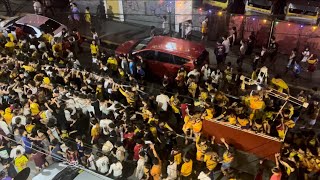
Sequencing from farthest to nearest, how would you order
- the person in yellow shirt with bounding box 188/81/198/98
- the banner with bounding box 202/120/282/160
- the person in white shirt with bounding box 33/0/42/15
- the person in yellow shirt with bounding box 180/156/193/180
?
the person in white shirt with bounding box 33/0/42/15, the person in yellow shirt with bounding box 188/81/198/98, the banner with bounding box 202/120/282/160, the person in yellow shirt with bounding box 180/156/193/180

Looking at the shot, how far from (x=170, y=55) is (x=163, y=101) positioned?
2.31 meters

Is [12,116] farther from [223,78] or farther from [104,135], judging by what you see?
[223,78]

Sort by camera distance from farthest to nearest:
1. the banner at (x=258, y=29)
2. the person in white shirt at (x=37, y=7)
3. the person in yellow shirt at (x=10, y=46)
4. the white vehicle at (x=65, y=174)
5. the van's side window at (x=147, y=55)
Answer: the person in white shirt at (x=37, y=7) → the banner at (x=258, y=29) → the person in yellow shirt at (x=10, y=46) → the van's side window at (x=147, y=55) → the white vehicle at (x=65, y=174)

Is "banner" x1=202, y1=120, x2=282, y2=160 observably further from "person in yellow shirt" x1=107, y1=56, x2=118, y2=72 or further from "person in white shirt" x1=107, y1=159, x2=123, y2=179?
"person in yellow shirt" x1=107, y1=56, x2=118, y2=72

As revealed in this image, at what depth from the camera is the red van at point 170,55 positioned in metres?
13.5

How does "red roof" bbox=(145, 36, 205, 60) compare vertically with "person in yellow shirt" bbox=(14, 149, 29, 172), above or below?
above

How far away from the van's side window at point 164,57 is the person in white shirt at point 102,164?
186 inches

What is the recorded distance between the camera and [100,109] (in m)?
11.7

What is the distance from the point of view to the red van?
44.3 ft

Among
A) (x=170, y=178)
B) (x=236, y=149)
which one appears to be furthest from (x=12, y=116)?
(x=236, y=149)

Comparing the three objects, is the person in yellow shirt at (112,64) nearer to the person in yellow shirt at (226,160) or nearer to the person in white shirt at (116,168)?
the person in white shirt at (116,168)

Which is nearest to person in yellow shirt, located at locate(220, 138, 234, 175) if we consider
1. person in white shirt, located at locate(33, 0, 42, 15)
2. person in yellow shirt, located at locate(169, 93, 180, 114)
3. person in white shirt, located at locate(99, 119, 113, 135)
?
person in yellow shirt, located at locate(169, 93, 180, 114)

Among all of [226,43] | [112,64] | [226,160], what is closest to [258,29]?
[226,43]

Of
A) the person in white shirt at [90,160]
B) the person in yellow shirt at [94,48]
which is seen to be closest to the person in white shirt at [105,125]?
the person in white shirt at [90,160]
